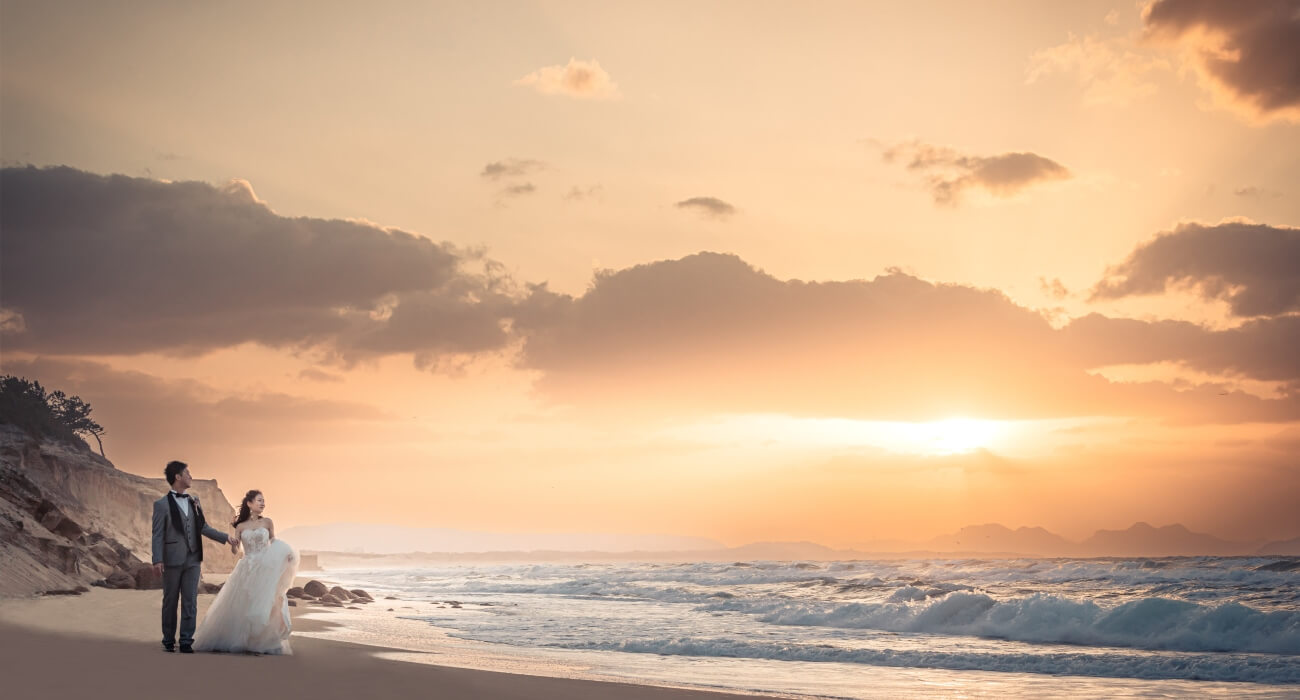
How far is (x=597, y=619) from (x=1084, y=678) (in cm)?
1415

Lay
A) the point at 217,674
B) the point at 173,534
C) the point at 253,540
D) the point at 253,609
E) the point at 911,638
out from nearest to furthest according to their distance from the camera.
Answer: the point at 217,674
the point at 253,609
the point at 173,534
the point at 253,540
the point at 911,638

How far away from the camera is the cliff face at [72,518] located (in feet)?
63.0

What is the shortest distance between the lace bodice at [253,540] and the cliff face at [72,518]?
915cm

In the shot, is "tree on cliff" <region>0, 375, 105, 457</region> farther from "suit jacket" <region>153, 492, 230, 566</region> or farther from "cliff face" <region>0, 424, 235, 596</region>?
"suit jacket" <region>153, 492, 230, 566</region>

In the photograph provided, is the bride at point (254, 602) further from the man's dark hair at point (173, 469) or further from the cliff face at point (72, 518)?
the cliff face at point (72, 518)

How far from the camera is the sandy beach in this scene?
24.4 ft

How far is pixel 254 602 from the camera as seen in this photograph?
10.8 meters

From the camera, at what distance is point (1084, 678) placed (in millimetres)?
14172

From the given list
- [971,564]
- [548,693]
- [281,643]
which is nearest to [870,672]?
[548,693]

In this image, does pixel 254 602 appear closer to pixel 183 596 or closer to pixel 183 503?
pixel 183 596

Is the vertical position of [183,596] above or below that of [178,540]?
below

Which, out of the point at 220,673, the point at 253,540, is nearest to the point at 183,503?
the point at 253,540

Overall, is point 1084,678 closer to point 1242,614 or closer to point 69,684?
point 1242,614

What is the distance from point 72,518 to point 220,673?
32556 mm
